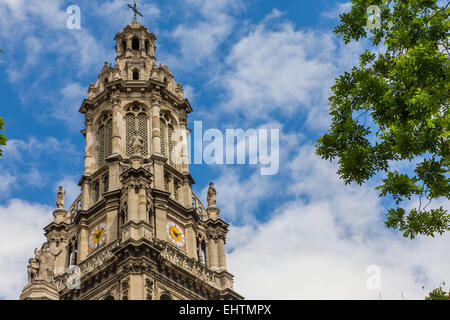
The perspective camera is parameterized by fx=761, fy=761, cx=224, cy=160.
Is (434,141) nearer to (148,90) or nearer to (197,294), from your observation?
(197,294)

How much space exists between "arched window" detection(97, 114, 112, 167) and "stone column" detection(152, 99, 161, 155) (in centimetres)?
375

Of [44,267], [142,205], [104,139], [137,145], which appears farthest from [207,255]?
[44,267]

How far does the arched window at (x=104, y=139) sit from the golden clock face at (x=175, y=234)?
8.81m

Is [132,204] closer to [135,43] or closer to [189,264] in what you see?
[189,264]

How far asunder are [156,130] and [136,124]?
2.15 m

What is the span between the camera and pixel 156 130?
2419 inches

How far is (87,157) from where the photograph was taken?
62.6m

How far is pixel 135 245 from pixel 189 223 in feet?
30.1

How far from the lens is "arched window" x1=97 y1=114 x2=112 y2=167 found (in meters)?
61.8

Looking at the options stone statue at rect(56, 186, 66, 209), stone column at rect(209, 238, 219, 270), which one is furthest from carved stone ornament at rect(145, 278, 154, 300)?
stone statue at rect(56, 186, 66, 209)
